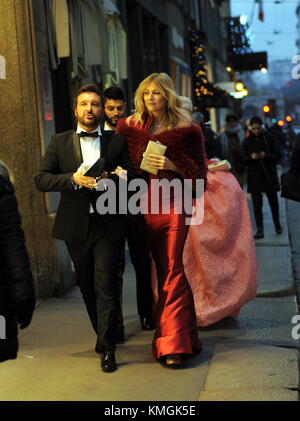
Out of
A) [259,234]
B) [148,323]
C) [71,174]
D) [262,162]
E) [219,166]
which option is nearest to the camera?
[71,174]

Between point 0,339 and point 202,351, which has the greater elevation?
point 0,339

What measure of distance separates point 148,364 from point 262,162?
772 cm

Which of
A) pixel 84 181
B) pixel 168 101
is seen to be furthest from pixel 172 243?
pixel 168 101

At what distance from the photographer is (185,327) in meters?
5.98

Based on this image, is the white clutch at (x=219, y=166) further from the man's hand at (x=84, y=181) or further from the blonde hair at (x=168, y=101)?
the man's hand at (x=84, y=181)

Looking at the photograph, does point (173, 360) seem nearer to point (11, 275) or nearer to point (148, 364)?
point (148, 364)

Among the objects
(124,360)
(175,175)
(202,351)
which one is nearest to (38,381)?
(124,360)

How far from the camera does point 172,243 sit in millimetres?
6125

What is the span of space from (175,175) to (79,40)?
4.37 meters

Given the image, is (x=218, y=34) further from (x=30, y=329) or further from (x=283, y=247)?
(x=30, y=329)

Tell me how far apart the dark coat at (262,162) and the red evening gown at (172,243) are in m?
7.02

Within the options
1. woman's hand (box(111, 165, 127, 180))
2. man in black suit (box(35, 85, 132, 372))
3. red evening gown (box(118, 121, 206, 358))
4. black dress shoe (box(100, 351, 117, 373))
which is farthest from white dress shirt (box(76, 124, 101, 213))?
black dress shoe (box(100, 351, 117, 373))

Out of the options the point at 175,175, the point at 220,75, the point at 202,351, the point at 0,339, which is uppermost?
the point at 220,75

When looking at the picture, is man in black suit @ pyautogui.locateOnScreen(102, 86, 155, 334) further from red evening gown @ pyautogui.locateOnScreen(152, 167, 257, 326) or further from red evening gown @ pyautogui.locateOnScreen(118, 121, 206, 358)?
red evening gown @ pyautogui.locateOnScreen(118, 121, 206, 358)
